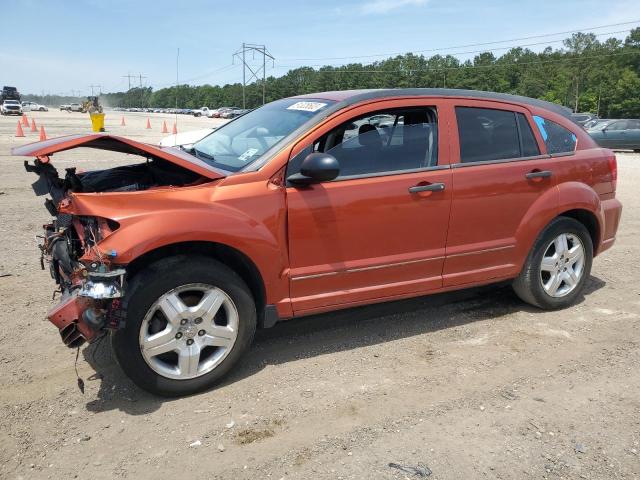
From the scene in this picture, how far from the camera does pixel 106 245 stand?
9.66 ft

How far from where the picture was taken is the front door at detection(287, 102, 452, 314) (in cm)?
353

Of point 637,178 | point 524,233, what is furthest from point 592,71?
point 524,233

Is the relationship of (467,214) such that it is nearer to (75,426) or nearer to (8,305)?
(75,426)

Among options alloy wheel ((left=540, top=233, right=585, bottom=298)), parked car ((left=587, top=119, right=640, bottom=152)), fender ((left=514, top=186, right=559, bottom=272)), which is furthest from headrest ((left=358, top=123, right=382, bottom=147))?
parked car ((left=587, top=119, right=640, bottom=152))

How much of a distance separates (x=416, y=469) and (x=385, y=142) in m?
2.18

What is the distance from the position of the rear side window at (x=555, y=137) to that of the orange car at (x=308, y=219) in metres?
0.01

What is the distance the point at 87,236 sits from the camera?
3111mm

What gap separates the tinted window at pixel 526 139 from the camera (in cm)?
441

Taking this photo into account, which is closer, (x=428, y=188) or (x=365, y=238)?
(x=365, y=238)

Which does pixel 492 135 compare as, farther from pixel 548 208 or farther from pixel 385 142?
pixel 385 142

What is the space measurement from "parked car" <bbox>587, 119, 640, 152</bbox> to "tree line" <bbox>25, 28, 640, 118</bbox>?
3542cm

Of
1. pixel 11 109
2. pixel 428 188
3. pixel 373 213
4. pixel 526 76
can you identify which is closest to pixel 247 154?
pixel 373 213

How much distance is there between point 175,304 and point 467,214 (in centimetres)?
223

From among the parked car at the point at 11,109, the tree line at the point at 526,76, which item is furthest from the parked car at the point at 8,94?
the tree line at the point at 526,76
